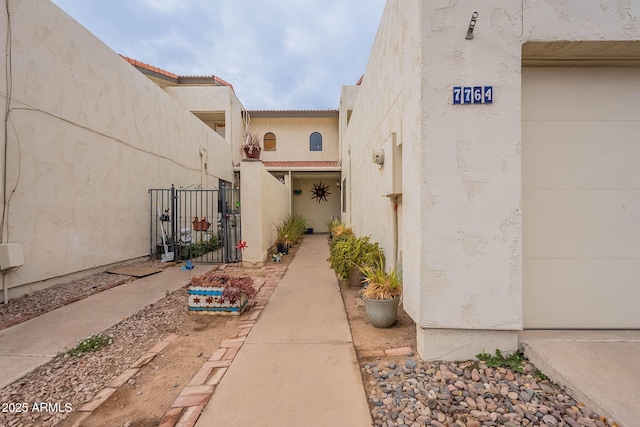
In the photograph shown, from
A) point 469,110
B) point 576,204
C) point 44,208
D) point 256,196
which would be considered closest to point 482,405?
point 576,204

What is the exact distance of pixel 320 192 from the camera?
1491 centimetres

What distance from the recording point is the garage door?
8.02 feet

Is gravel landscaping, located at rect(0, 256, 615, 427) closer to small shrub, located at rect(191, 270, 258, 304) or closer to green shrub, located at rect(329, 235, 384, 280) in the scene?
small shrub, located at rect(191, 270, 258, 304)

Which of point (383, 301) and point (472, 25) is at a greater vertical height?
point (472, 25)

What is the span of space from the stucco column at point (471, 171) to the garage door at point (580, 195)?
1.31 feet

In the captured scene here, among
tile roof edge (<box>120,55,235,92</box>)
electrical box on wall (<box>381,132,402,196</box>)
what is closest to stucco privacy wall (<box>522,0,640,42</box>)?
electrical box on wall (<box>381,132,402,196</box>)

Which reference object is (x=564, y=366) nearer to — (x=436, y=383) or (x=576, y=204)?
(x=436, y=383)

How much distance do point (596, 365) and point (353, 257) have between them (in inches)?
107

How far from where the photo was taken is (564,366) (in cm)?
193

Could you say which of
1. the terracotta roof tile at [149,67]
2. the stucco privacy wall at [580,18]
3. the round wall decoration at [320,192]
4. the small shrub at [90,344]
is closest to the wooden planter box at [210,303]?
the small shrub at [90,344]

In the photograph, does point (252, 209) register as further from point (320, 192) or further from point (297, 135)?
point (297, 135)

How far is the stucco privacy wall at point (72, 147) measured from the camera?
13.1ft

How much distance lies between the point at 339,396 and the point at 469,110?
2.34 m

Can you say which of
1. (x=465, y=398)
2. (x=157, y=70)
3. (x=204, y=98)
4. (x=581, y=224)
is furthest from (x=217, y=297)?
(x=157, y=70)
